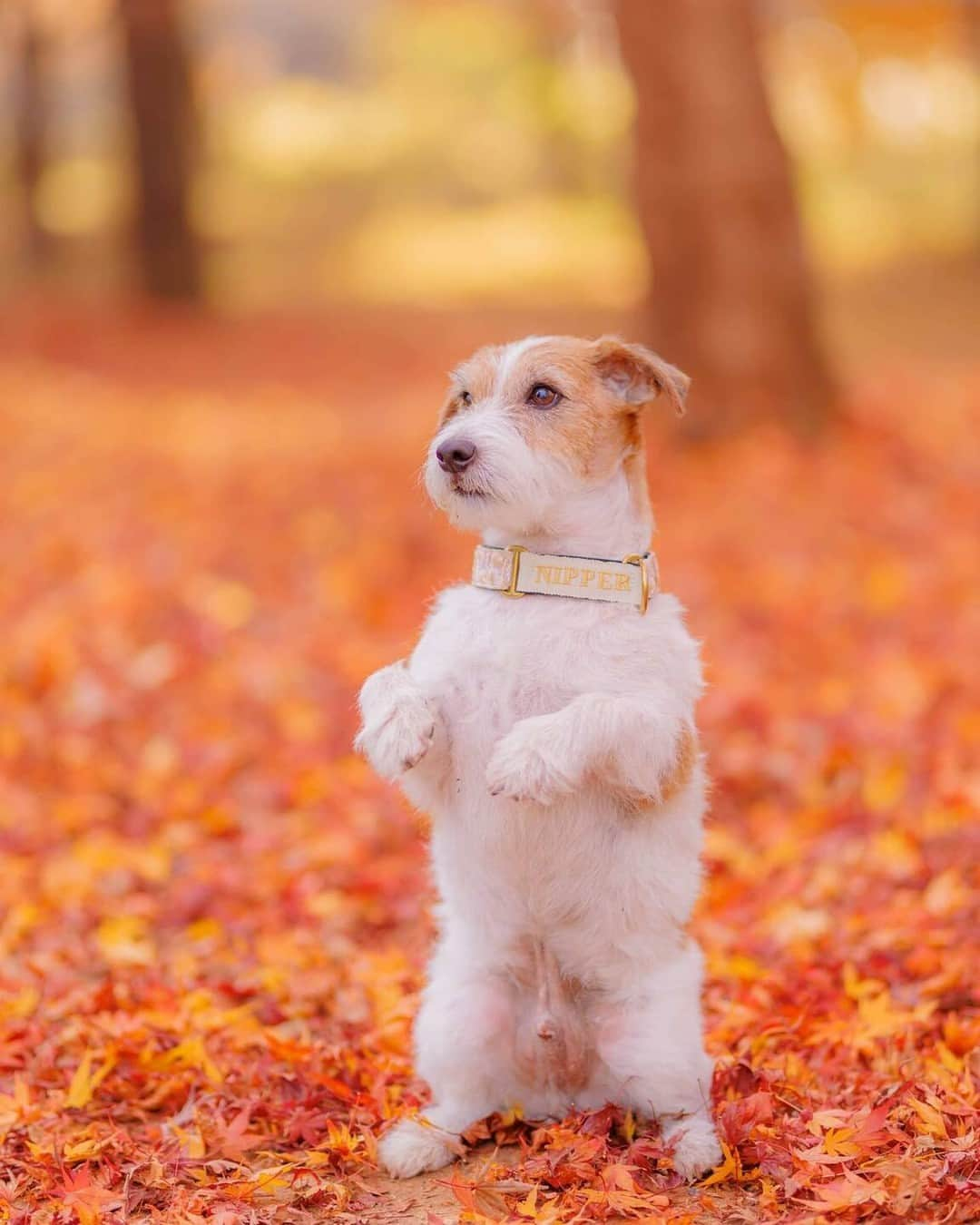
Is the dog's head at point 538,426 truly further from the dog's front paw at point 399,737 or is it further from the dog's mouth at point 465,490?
the dog's front paw at point 399,737

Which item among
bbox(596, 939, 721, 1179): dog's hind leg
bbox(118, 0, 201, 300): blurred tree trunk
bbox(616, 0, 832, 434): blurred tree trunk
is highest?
bbox(118, 0, 201, 300): blurred tree trunk

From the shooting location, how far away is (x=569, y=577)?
3586mm

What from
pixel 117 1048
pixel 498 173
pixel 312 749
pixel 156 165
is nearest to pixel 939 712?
pixel 312 749

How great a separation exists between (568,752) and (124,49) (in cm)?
2197

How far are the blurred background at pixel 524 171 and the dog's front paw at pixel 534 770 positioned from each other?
8.12 m

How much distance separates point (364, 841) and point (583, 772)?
10.5 ft

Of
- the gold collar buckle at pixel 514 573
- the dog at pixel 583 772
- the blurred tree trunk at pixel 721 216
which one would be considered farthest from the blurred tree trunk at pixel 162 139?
the gold collar buckle at pixel 514 573

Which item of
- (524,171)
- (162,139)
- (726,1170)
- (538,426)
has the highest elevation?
(524,171)

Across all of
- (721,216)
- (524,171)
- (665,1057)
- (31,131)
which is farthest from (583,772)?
(524,171)

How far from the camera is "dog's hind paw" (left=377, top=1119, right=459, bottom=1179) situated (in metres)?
3.72

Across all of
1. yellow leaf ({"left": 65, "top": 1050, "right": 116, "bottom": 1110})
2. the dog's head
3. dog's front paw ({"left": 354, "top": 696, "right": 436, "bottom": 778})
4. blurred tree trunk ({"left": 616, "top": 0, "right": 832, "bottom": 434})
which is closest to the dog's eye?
the dog's head

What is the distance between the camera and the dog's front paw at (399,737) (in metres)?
3.36

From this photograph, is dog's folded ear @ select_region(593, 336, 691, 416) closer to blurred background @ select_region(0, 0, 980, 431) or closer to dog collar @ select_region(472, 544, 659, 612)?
dog collar @ select_region(472, 544, 659, 612)

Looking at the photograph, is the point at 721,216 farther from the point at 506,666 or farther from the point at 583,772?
the point at 583,772
